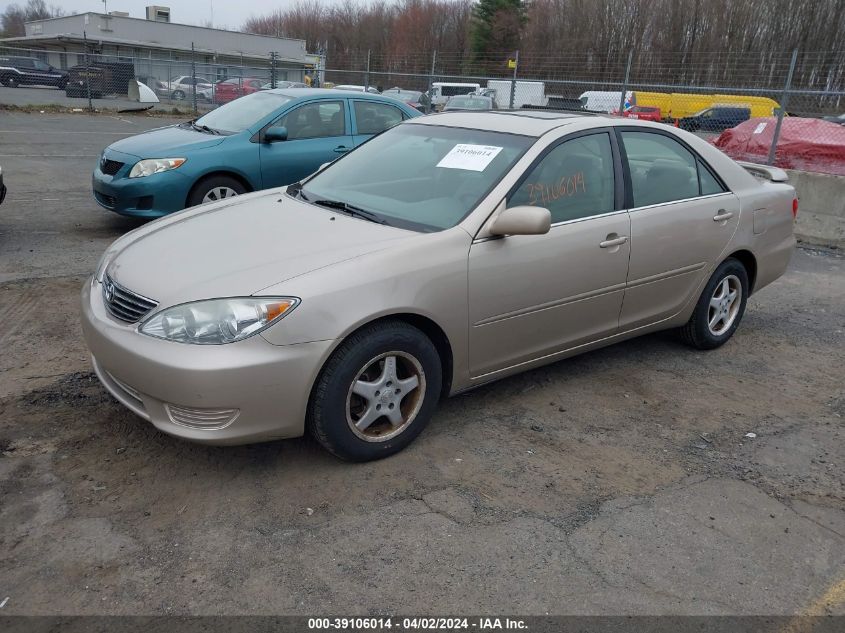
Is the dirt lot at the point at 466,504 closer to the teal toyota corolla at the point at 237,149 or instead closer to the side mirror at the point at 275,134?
the teal toyota corolla at the point at 237,149

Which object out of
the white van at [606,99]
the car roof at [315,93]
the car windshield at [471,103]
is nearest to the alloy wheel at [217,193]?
the car roof at [315,93]

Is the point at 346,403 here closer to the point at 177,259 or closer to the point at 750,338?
the point at 177,259

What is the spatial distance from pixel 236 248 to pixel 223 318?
56cm

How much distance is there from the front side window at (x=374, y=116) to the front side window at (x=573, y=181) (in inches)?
173

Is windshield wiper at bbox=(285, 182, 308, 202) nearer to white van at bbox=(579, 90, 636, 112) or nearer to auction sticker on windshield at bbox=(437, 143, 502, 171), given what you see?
auction sticker on windshield at bbox=(437, 143, 502, 171)

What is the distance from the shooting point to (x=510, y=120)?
4.27 metres

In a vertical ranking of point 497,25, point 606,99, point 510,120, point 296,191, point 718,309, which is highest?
point 497,25

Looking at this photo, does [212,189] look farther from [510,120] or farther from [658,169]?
[658,169]

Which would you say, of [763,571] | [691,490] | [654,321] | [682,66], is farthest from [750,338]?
[682,66]

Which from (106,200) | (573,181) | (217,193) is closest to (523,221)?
(573,181)

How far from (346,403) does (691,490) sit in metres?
1.63

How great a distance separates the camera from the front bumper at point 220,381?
114 inches

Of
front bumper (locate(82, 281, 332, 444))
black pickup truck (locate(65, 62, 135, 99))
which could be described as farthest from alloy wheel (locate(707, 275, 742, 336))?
black pickup truck (locate(65, 62, 135, 99))

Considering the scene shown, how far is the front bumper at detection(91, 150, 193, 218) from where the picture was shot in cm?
703
